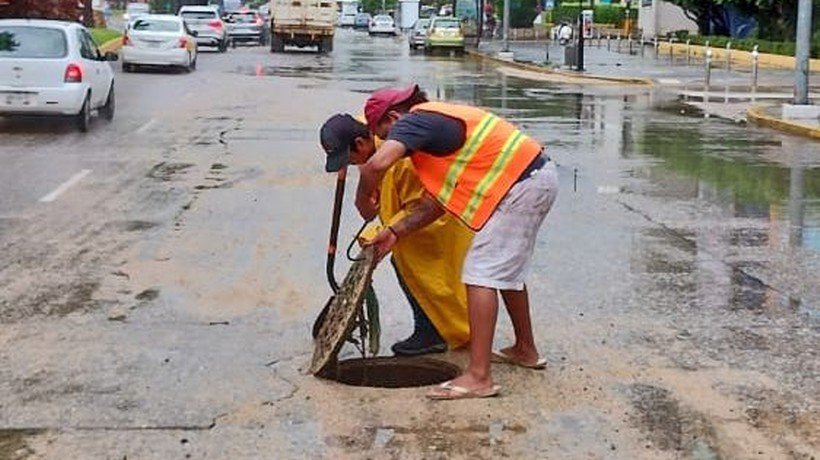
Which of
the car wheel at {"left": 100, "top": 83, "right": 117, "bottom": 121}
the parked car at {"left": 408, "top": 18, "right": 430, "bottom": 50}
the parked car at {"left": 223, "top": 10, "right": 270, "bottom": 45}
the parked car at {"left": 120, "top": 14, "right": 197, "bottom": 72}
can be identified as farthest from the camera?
the parked car at {"left": 223, "top": 10, "right": 270, "bottom": 45}

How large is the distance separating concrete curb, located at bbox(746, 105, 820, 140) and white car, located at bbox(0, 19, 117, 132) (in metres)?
10.5

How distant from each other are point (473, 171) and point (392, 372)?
1.26 meters

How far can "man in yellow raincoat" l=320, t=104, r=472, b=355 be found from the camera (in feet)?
21.3

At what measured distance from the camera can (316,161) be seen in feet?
50.5

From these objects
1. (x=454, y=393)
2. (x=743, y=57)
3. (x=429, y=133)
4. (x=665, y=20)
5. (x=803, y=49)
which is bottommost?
(x=743, y=57)

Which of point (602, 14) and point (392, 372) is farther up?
point (602, 14)

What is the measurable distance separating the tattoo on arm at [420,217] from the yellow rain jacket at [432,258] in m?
0.25

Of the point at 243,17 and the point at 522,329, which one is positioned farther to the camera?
the point at 243,17

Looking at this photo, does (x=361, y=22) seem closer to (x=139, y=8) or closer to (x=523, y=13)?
(x=523, y=13)

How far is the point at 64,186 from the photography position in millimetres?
12875

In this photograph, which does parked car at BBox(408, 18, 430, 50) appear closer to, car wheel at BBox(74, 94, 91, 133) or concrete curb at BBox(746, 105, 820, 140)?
concrete curb at BBox(746, 105, 820, 140)

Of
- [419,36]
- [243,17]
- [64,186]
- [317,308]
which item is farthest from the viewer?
[243,17]

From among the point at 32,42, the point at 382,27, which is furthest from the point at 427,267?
the point at 382,27

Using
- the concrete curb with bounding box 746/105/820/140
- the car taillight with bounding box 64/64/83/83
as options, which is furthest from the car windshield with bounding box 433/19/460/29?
the car taillight with bounding box 64/64/83/83
